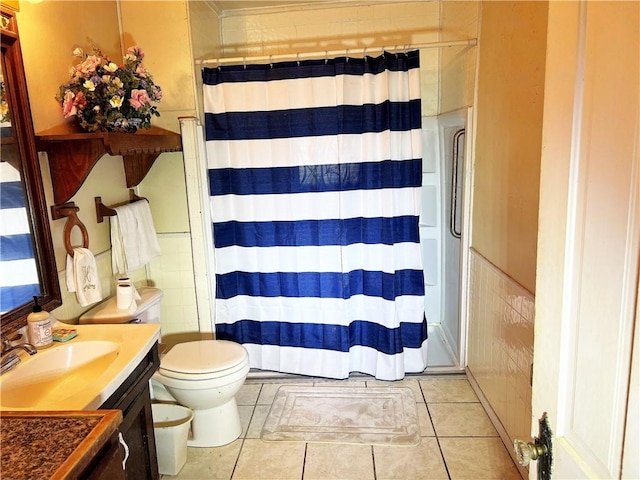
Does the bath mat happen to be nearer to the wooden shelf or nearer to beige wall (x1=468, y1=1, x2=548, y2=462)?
beige wall (x1=468, y1=1, x2=548, y2=462)

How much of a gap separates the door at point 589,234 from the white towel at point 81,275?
181cm

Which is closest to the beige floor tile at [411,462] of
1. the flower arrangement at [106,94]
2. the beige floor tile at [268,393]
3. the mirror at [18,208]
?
the beige floor tile at [268,393]

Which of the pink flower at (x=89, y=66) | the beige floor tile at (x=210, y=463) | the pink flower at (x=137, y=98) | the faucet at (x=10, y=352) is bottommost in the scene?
the beige floor tile at (x=210, y=463)

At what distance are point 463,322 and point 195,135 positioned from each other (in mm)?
2004

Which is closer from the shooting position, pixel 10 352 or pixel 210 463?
pixel 10 352

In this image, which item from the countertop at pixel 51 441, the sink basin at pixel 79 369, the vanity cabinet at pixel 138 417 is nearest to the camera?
the countertop at pixel 51 441

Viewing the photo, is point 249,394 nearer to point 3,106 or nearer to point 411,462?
point 411,462

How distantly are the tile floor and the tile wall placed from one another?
155 millimetres

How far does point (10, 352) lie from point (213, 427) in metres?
1.09

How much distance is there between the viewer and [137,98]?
200 cm

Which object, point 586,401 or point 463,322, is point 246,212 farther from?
point 586,401

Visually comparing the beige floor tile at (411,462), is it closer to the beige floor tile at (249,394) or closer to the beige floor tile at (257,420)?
the beige floor tile at (257,420)

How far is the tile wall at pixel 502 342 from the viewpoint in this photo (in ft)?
6.11

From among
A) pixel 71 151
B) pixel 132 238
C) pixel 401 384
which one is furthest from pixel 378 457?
pixel 71 151
